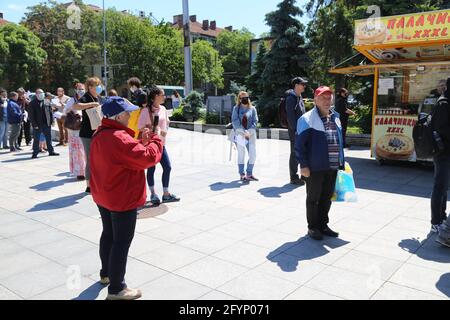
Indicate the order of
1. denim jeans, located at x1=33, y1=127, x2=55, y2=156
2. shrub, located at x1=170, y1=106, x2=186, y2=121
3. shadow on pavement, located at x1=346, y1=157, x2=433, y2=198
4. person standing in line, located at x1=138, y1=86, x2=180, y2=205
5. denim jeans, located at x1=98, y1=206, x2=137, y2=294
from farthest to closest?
1. shrub, located at x1=170, y1=106, x2=186, y2=121
2. denim jeans, located at x1=33, y1=127, x2=55, y2=156
3. shadow on pavement, located at x1=346, y1=157, x2=433, y2=198
4. person standing in line, located at x1=138, y1=86, x2=180, y2=205
5. denim jeans, located at x1=98, y1=206, x2=137, y2=294

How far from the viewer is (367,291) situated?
11.6 ft

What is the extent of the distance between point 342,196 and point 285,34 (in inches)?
615

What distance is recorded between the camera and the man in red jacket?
305cm

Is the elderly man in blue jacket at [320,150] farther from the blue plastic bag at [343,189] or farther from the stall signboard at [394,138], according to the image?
the stall signboard at [394,138]

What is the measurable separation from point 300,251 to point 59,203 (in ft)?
13.1

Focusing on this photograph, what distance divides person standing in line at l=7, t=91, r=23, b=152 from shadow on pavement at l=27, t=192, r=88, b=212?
6334 millimetres

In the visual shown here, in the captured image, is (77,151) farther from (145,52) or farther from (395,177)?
(145,52)

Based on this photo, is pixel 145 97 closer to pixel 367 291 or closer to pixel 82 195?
pixel 82 195

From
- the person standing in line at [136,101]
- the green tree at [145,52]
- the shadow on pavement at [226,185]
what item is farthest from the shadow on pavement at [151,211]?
the green tree at [145,52]

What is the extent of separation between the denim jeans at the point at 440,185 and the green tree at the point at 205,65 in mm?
48165

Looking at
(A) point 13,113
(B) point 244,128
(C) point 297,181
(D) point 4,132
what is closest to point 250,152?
(B) point 244,128

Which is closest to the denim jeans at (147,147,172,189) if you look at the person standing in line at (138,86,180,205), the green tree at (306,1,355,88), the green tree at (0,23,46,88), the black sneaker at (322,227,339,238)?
the person standing in line at (138,86,180,205)

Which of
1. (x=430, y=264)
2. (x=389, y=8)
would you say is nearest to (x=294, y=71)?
(x=389, y=8)

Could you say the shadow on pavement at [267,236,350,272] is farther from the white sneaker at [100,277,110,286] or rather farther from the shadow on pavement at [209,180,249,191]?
the shadow on pavement at [209,180,249,191]
